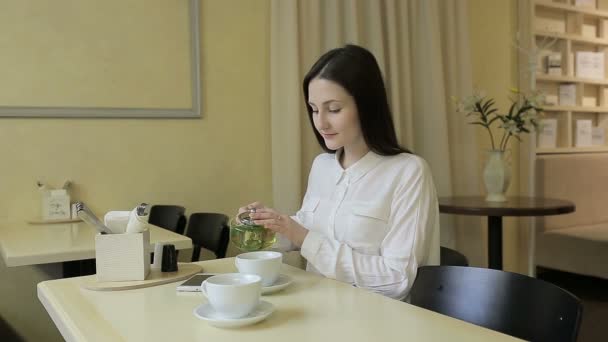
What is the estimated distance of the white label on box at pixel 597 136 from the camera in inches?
184

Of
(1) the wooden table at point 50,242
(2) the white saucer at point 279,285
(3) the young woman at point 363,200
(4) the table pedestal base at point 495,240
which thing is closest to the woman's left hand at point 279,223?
(3) the young woman at point 363,200

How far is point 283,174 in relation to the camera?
10.1ft

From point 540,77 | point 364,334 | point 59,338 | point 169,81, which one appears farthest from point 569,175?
point 364,334

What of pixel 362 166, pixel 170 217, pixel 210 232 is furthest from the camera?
pixel 170 217

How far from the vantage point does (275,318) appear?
103 cm

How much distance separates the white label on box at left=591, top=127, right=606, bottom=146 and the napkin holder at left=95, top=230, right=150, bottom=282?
4.31m

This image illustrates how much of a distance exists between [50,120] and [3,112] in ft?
0.64

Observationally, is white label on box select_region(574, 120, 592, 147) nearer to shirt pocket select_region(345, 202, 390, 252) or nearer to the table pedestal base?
the table pedestal base

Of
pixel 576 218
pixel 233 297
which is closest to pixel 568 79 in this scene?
pixel 576 218

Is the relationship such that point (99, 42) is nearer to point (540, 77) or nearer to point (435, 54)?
point (435, 54)

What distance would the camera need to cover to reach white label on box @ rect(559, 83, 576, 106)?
4.46m

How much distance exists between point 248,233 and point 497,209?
1.83m

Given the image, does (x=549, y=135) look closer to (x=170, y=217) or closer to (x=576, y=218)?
(x=576, y=218)

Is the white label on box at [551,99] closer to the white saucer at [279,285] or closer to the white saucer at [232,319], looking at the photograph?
the white saucer at [279,285]
